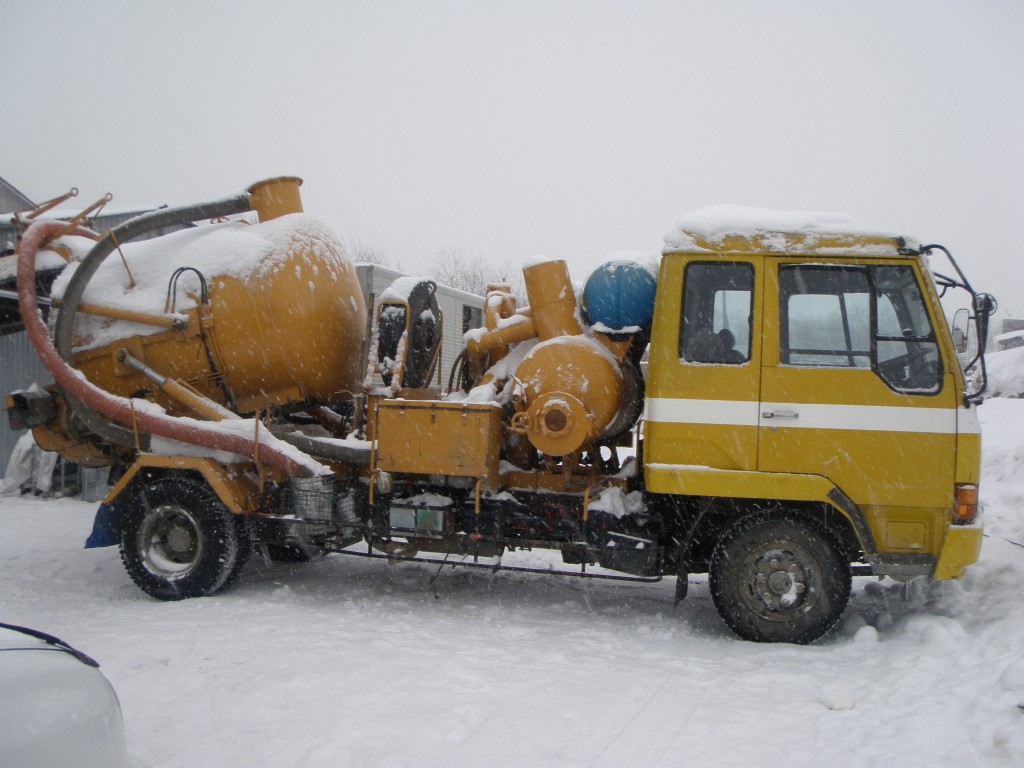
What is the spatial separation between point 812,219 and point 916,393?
1371mm

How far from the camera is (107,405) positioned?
6.66 meters

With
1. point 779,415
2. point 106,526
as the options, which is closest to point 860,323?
point 779,415

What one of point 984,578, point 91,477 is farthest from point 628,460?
point 91,477

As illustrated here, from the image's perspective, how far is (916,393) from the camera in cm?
527

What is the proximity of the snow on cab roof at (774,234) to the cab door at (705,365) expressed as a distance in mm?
101

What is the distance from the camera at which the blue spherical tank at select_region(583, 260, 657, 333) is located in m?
5.89

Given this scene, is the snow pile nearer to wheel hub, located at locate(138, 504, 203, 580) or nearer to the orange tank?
the orange tank

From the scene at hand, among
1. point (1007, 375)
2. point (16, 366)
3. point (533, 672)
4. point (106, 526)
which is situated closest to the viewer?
point (533, 672)

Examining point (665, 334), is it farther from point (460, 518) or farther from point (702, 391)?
point (460, 518)

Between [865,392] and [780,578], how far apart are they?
139 centimetres

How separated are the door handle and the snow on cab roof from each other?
3.64 feet

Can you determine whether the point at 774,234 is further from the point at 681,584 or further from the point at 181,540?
the point at 181,540

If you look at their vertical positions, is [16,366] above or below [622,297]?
below

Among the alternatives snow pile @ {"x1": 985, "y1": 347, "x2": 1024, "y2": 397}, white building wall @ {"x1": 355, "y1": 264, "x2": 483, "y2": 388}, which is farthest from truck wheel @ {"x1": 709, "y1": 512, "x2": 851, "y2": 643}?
snow pile @ {"x1": 985, "y1": 347, "x2": 1024, "y2": 397}
